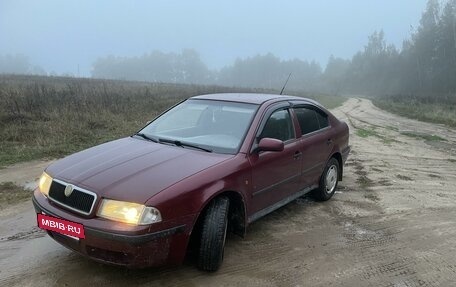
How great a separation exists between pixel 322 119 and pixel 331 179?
901mm

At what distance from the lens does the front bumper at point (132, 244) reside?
10.9ft

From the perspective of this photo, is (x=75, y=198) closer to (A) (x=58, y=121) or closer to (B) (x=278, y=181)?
(B) (x=278, y=181)

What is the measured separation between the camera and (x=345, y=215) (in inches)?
224

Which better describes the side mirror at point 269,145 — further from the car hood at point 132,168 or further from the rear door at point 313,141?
the rear door at point 313,141

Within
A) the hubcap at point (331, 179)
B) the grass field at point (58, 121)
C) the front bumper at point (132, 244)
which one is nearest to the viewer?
the front bumper at point (132, 244)

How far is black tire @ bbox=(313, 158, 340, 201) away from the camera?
6070 millimetres

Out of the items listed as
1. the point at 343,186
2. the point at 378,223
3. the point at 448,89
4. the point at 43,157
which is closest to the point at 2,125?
the point at 43,157

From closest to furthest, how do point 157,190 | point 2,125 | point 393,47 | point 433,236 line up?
point 157,190
point 433,236
point 2,125
point 393,47

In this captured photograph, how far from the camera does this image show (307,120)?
5773 millimetres

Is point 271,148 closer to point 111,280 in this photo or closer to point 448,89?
point 111,280

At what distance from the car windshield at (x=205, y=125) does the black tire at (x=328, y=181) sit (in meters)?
1.78

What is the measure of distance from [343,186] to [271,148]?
10.5ft

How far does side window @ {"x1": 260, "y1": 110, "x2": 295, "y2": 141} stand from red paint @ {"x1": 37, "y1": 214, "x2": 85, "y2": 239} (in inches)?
83.4

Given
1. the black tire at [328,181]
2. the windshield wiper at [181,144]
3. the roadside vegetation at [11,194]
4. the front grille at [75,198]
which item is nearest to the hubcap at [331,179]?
the black tire at [328,181]
